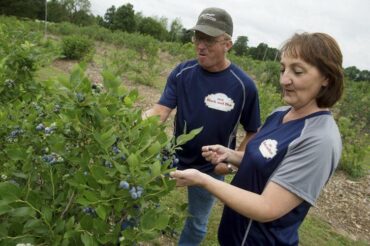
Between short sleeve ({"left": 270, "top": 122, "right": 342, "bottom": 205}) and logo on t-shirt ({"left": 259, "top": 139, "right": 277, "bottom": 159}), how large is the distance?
121 mm

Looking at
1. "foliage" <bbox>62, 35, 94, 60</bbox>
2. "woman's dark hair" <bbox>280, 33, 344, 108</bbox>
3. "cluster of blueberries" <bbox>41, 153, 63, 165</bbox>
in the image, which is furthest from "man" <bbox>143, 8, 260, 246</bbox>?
"foliage" <bbox>62, 35, 94, 60</bbox>

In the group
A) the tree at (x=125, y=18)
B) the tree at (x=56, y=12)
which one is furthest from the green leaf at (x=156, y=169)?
the tree at (x=125, y=18)

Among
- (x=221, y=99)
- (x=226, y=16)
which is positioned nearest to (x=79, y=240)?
(x=221, y=99)

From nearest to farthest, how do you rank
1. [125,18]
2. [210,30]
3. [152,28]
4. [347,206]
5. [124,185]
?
[124,185], [210,30], [347,206], [125,18], [152,28]

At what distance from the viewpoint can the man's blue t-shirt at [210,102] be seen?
2.42 meters

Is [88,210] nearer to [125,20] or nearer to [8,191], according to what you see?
[8,191]

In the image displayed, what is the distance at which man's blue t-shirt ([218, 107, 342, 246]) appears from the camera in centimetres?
139

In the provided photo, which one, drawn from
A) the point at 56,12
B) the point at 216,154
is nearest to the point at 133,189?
the point at 216,154

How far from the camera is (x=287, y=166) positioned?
143cm

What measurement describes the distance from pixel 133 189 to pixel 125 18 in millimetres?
51075

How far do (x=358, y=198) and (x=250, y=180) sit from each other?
194 inches

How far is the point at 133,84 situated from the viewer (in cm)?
1128

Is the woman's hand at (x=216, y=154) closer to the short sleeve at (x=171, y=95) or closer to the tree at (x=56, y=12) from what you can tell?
the short sleeve at (x=171, y=95)

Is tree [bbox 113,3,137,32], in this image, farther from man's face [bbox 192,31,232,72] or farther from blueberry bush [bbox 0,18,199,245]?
blueberry bush [bbox 0,18,199,245]
